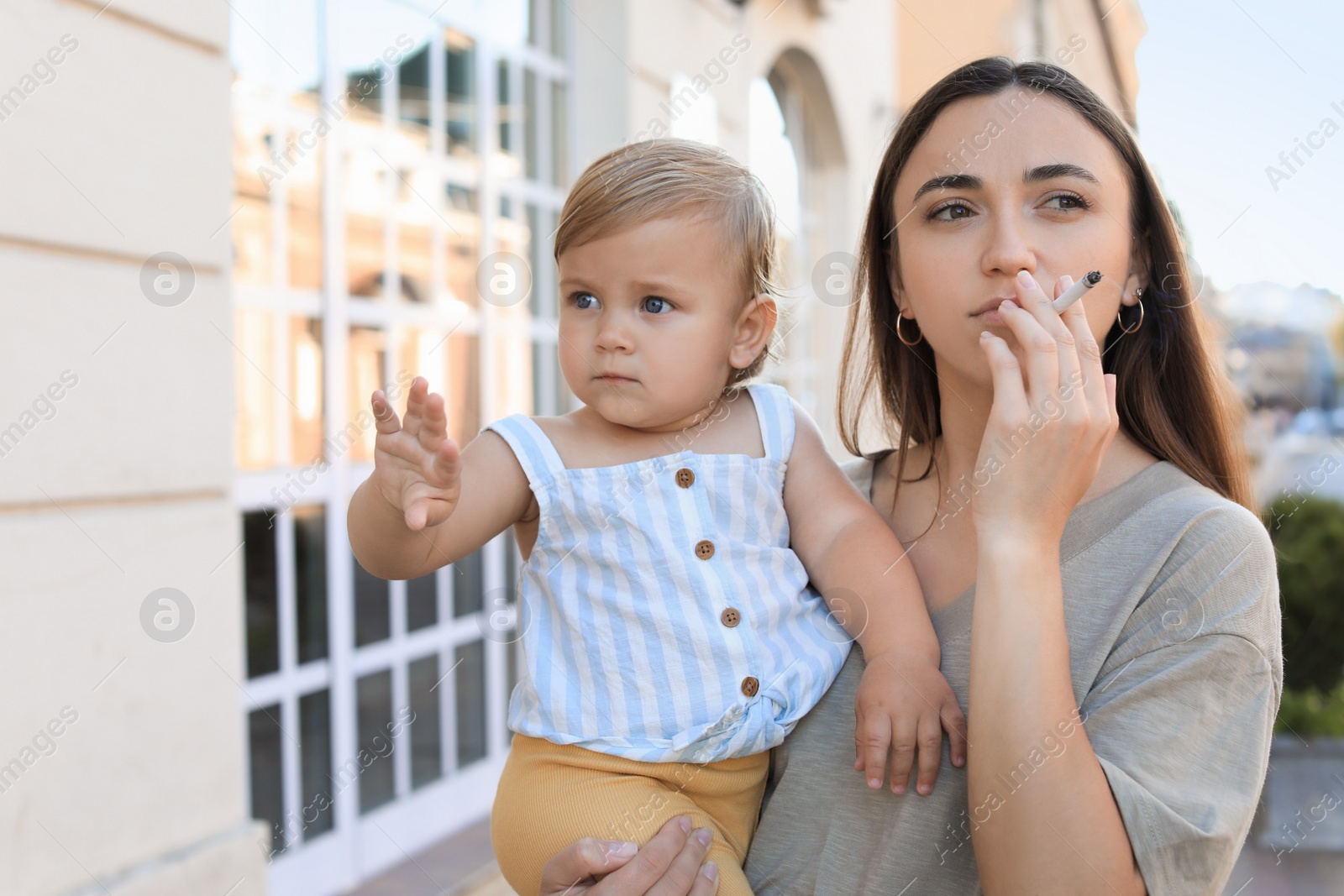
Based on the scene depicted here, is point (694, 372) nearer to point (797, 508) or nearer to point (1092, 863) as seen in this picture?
point (797, 508)

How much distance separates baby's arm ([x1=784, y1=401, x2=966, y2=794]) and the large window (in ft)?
7.34

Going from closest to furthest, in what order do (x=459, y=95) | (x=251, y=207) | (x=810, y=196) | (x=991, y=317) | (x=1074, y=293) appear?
(x=1074, y=293), (x=991, y=317), (x=251, y=207), (x=459, y=95), (x=810, y=196)

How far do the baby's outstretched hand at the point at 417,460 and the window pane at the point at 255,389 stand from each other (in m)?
2.32

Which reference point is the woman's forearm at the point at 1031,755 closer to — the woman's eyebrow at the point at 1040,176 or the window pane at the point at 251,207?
the woman's eyebrow at the point at 1040,176

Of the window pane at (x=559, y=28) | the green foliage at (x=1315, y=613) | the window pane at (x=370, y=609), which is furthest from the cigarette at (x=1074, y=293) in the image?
the green foliage at (x=1315, y=613)

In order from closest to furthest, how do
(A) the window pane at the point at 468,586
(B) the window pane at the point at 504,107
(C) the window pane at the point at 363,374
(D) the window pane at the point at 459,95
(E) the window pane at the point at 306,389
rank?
(E) the window pane at the point at 306,389, (C) the window pane at the point at 363,374, (D) the window pane at the point at 459,95, (A) the window pane at the point at 468,586, (B) the window pane at the point at 504,107

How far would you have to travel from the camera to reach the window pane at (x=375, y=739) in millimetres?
3867

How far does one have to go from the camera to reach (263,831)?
9.74ft

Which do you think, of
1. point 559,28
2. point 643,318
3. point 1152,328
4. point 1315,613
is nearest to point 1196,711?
point 1152,328

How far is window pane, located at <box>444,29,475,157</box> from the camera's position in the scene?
14.0 feet

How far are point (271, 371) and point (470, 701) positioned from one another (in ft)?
5.82

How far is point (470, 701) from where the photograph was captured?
4484 millimetres

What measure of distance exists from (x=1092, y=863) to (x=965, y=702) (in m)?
0.29

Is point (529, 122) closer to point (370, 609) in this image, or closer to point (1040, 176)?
point (370, 609)
